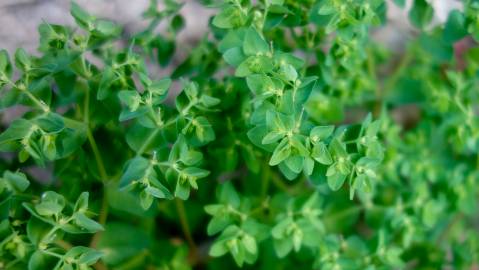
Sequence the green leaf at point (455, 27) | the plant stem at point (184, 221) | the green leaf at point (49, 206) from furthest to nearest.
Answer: the plant stem at point (184, 221) → the green leaf at point (455, 27) → the green leaf at point (49, 206)

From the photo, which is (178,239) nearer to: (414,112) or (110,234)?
(110,234)

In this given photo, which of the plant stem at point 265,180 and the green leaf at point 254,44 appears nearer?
the green leaf at point 254,44

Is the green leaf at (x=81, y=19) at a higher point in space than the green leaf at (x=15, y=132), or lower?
higher

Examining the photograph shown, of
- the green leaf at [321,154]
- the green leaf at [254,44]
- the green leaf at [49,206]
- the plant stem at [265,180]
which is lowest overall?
the plant stem at [265,180]

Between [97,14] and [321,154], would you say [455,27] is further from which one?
[97,14]

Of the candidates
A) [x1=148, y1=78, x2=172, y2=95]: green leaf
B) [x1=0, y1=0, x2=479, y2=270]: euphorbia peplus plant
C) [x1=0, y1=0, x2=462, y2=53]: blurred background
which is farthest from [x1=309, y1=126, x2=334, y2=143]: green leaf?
[x1=0, y1=0, x2=462, y2=53]: blurred background

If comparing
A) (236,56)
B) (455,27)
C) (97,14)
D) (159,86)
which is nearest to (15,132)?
(159,86)

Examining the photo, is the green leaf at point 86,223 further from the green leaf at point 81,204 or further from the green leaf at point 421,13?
the green leaf at point 421,13

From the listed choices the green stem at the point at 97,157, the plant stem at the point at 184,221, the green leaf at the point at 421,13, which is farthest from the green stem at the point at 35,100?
the green leaf at the point at 421,13
